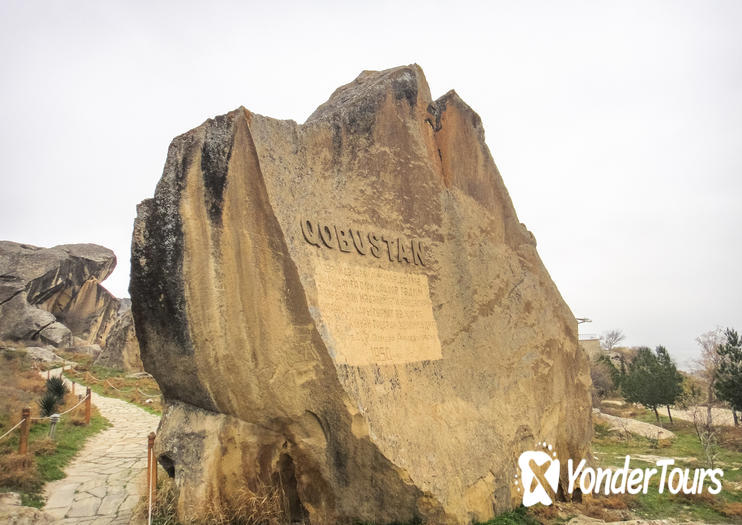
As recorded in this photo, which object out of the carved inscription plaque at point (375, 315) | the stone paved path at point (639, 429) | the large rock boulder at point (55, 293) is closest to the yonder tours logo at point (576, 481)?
the carved inscription plaque at point (375, 315)

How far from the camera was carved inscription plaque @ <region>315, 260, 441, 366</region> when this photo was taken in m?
4.55

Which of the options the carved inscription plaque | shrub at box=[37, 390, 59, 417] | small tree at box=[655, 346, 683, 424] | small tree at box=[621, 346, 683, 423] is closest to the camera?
the carved inscription plaque

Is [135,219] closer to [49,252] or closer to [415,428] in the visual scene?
[415,428]

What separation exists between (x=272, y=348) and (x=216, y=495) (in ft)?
4.36

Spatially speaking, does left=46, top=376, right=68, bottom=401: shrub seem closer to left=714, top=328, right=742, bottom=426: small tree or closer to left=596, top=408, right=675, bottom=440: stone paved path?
left=596, top=408, right=675, bottom=440: stone paved path

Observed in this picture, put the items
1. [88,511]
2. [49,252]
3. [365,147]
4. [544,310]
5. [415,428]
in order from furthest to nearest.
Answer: [49,252]
[544,310]
[365,147]
[88,511]
[415,428]

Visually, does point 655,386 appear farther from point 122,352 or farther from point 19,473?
point 122,352

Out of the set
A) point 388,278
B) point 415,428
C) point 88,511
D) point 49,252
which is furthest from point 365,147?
point 49,252

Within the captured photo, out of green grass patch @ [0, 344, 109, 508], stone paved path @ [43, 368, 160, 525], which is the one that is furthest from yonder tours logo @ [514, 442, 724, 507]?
green grass patch @ [0, 344, 109, 508]

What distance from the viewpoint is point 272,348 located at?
418cm

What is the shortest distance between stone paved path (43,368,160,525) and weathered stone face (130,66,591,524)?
1607mm

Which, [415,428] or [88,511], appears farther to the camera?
[88,511]

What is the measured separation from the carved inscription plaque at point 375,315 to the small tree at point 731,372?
15674 mm

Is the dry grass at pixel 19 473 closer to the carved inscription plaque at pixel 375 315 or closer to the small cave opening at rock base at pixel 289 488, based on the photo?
the small cave opening at rock base at pixel 289 488
